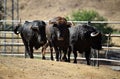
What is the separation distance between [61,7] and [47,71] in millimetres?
48354

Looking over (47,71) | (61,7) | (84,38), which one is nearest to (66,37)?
(84,38)

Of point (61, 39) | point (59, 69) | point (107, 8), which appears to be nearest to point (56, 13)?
point (107, 8)

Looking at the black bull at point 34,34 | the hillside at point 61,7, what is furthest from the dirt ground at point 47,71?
the hillside at point 61,7

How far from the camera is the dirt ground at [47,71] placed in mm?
11422

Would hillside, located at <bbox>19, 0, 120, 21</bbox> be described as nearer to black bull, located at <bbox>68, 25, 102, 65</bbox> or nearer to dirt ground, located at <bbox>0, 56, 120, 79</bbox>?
black bull, located at <bbox>68, 25, 102, 65</bbox>

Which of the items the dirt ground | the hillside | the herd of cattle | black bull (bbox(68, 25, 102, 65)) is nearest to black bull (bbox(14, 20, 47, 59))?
the herd of cattle

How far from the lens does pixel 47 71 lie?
1238 cm

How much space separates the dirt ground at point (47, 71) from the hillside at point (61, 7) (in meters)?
43.7

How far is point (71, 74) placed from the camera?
1251 cm

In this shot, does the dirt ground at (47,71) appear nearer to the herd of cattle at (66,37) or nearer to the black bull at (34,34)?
the herd of cattle at (66,37)

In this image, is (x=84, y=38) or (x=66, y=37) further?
(x=66, y=37)

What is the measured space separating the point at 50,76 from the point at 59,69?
114cm

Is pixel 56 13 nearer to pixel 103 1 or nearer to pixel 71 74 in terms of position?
pixel 103 1

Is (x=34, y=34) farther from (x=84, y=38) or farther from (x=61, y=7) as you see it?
(x=61, y=7)
